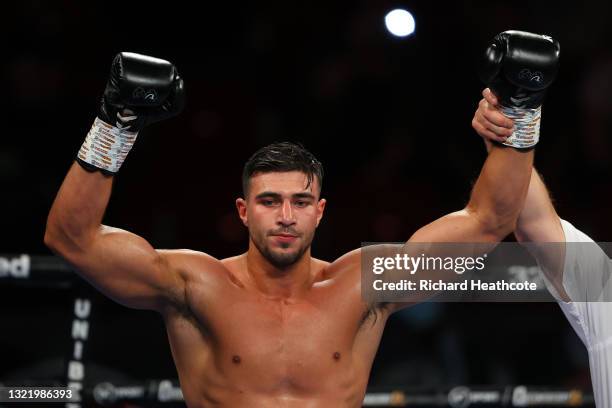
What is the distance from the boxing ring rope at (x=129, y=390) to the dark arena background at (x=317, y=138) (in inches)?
17.4

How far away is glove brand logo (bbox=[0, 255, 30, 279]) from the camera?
10.4ft

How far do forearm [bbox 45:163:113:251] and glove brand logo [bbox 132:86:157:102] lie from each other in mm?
240

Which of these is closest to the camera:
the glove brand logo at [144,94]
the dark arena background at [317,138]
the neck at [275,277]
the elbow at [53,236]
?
the glove brand logo at [144,94]

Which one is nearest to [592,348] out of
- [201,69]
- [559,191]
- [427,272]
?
[427,272]

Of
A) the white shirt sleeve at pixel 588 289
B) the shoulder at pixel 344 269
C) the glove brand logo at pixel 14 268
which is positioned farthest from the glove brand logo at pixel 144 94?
the white shirt sleeve at pixel 588 289

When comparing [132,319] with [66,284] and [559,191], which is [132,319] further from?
[559,191]

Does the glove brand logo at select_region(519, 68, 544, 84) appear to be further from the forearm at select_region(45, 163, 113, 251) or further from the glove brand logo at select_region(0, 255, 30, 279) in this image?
the glove brand logo at select_region(0, 255, 30, 279)

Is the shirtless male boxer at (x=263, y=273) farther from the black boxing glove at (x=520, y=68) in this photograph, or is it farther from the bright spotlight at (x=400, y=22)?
the bright spotlight at (x=400, y=22)

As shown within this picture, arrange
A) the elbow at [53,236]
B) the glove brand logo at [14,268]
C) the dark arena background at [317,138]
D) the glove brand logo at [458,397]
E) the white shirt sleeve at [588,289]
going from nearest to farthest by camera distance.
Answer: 1. the elbow at [53,236]
2. the white shirt sleeve at [588,289]
3. the glove brand logo at [14,268]
4. the glove brand logo at [458,397]
5. the dark arena background at [317,138]

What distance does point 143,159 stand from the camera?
4.93 meters

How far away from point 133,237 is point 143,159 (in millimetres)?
2232

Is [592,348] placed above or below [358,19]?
below

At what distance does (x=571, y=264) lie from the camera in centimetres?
278

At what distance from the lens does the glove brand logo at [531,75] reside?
2.52 meters
